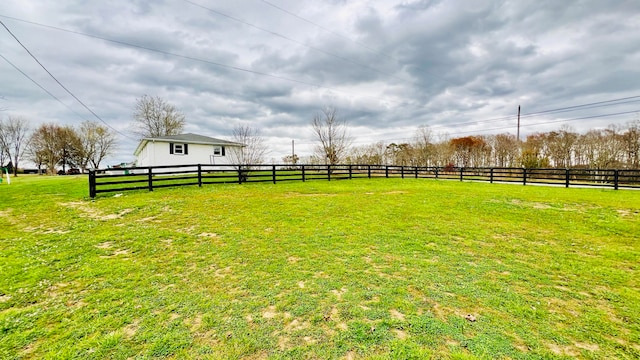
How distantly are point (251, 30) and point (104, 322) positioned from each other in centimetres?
1505

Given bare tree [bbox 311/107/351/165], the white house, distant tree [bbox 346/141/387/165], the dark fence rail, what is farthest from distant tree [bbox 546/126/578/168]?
the white house

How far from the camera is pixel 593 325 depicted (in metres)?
2.58

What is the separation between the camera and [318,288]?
3342 millimetres

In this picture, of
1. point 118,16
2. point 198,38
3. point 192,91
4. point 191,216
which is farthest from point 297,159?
point 191,216

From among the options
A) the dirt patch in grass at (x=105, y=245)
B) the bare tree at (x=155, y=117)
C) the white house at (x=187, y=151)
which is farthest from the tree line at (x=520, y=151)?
the dirt patch in grass at (x=105, y=245)

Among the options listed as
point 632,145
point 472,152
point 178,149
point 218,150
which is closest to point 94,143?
point 178,149

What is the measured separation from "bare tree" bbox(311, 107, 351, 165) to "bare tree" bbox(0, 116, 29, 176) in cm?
5220

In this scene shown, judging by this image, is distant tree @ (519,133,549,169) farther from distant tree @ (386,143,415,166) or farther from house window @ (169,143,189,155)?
house window @ (169,143,189,155)

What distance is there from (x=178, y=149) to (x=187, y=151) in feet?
2.57

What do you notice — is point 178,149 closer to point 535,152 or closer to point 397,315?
point 397,315

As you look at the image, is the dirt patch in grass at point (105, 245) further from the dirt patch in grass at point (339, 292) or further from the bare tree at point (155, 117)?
the bare tree at point (155, 117)

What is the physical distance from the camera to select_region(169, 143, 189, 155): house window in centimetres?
2408

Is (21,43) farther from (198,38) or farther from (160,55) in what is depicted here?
(198,38)

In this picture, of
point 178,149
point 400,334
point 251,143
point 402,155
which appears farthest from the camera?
point 402,155
